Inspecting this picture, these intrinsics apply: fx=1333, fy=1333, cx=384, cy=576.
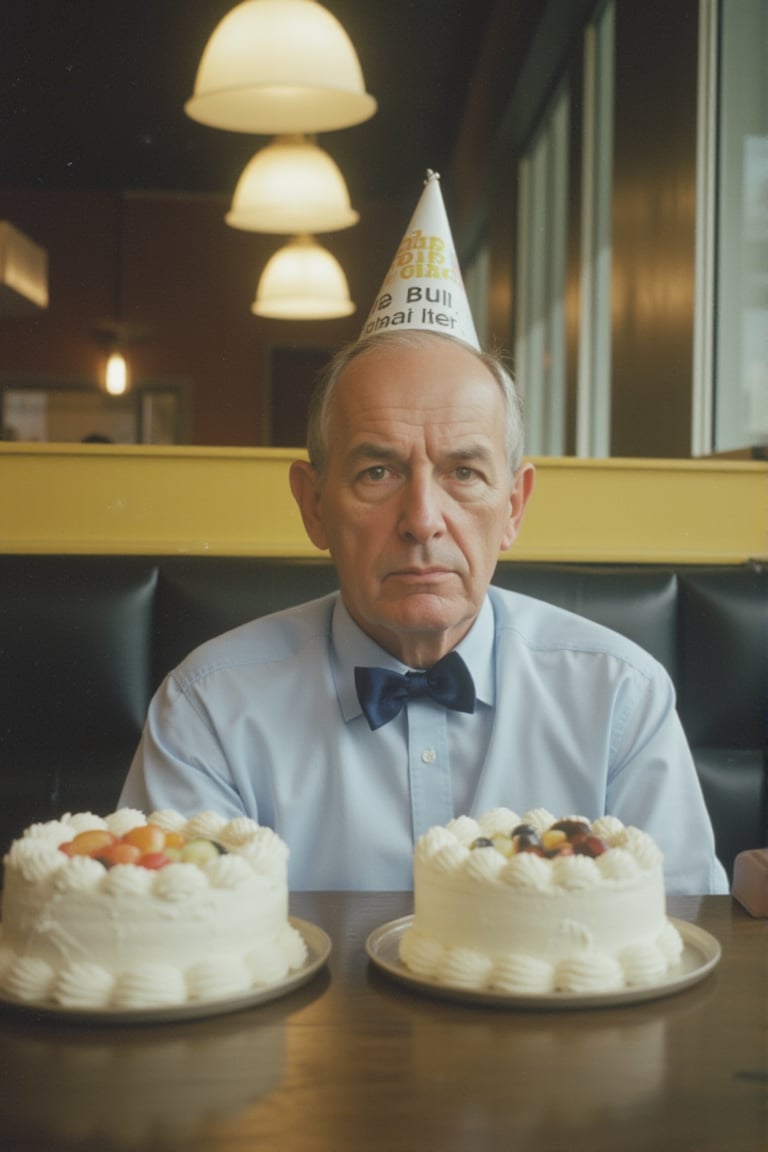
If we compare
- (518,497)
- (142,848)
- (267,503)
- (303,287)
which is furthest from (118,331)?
(142,848)

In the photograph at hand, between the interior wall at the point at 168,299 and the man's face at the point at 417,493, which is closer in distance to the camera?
the man's face at the point at 417,493

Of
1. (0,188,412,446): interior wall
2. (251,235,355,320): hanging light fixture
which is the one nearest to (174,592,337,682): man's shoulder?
(251,235,355,320): hanging light fixture

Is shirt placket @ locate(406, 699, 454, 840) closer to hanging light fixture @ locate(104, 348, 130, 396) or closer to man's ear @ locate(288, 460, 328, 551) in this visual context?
man's ear @ locate(288, 460, 328, 551)

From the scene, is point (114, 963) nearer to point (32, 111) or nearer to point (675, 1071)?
point (675, 1071)

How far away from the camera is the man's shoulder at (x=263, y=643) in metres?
1.59

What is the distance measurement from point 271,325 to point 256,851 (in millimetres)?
6990

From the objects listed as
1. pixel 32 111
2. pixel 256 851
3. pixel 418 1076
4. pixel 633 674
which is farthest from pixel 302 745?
pixel 32 111

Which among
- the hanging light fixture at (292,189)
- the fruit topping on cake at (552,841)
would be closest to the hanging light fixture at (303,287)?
the hanging light fixture at (292,189)

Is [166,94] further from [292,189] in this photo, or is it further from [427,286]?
[427,286]

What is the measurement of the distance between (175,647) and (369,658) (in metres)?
0.50

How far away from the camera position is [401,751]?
4.93 ft

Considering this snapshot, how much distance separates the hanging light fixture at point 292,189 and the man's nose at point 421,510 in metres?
1.97

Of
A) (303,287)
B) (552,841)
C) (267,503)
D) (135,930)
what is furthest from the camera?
(303,287)

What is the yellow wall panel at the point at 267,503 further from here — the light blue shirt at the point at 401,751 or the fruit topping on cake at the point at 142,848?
the fruit topping on cake at the point at 142,848
